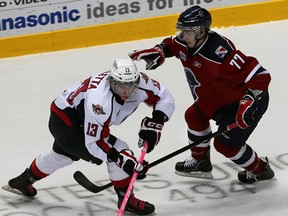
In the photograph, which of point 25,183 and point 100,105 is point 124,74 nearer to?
point 100,105

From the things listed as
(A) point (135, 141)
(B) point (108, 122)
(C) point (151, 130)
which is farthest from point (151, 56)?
(A) point (135, 141)

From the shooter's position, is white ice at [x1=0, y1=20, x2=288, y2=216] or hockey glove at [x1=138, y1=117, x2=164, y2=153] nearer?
hockey glove at [x1=138, y1=117, x2=164, y2=153]

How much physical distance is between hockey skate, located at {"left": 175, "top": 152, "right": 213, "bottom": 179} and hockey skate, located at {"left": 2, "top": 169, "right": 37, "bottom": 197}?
0.84 metres

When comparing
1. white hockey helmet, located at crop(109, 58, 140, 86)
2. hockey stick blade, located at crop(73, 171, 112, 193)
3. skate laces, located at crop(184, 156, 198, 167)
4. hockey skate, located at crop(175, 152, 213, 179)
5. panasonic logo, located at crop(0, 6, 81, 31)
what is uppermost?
panasonic logo, located at crop(0, 6, 81, 31)

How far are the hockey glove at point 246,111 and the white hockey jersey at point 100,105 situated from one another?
1.11ft

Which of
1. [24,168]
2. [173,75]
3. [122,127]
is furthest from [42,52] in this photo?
[24,168]

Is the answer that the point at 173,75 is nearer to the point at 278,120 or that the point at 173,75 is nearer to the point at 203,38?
the point at 278,120

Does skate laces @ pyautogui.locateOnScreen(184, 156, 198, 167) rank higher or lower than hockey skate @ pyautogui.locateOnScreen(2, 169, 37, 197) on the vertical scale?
higher

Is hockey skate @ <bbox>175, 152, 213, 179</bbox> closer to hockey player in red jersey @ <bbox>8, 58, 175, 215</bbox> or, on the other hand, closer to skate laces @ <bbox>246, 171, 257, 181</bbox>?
skate laces @ <bbox>246, 171, 257, 181</bbox>

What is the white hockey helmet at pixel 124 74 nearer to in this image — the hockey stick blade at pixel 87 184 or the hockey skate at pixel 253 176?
the hockey stick blade at pixel 87 184

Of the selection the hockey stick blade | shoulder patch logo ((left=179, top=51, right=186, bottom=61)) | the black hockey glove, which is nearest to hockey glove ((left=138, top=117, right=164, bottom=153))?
the black hockey glove

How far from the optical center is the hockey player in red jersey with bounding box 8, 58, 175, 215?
4.44 metres

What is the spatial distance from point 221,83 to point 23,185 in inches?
45.6

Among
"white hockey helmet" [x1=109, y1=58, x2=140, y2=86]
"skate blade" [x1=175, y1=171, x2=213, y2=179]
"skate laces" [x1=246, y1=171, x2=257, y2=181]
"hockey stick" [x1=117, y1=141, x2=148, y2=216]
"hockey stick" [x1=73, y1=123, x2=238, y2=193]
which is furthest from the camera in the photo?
"skate blade" [x1=175, y1=171, x2=213, y2=179]
